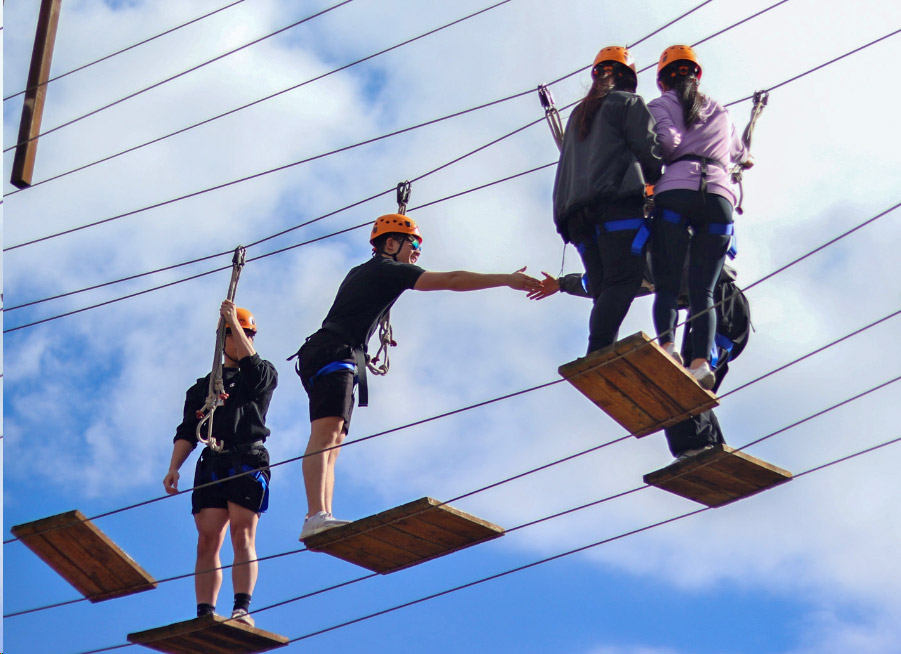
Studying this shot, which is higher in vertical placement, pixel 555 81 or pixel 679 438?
pixel 555 81

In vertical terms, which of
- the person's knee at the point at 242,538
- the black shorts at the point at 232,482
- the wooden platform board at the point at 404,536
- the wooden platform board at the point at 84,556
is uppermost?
the black shorts at the point at 232,482

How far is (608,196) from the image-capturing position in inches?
322

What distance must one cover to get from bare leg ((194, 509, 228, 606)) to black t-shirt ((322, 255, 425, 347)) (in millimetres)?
1393

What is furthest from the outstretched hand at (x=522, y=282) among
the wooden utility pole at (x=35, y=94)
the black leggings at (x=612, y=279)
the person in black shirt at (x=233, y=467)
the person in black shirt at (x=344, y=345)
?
the wooden utility pole at (x=35, y=94)

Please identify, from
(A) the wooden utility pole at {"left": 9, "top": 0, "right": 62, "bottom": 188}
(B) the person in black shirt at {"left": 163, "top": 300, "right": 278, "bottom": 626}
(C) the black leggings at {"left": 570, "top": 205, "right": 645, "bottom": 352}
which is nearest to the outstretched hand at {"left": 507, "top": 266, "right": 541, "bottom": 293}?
(C) the black leggings at {"left": 570, "top": 205, "right": 645, "bottom": 352}

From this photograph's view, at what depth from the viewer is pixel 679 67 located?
8586 mm

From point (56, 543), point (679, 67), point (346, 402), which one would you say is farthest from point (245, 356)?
point (679, 67)

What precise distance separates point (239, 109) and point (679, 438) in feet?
15.3

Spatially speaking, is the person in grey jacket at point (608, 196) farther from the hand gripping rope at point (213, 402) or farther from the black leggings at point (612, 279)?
the hand gripping rope at point (213, 402)

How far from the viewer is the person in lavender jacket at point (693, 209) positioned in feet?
26.9

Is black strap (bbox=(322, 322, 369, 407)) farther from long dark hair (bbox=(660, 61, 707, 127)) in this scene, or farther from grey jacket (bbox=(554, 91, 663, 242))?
long dark hair (bbox=(660, 61, 707, 127))

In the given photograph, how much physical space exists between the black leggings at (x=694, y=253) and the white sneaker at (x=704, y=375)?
2.5 inches

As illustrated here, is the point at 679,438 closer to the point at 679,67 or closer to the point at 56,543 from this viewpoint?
the point at 679,67

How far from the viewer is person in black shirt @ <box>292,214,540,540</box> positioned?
8.88 m
